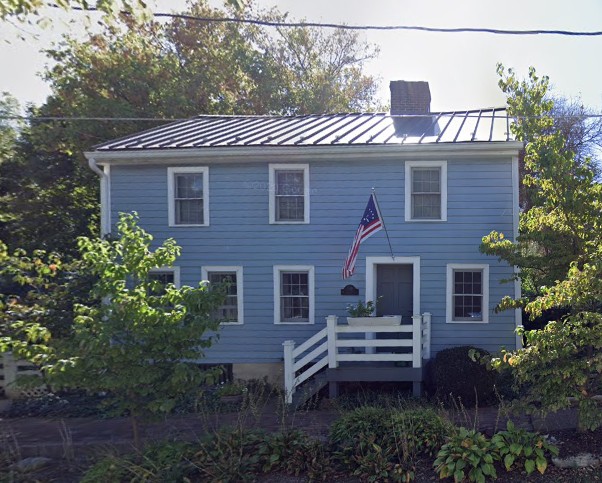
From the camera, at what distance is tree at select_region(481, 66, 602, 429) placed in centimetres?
599

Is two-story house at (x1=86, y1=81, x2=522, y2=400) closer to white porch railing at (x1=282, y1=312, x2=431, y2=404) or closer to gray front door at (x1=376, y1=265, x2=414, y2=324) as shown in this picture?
gray front door at (x1=376, y1=265, x2=414, y2=324)

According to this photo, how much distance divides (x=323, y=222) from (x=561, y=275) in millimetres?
4794

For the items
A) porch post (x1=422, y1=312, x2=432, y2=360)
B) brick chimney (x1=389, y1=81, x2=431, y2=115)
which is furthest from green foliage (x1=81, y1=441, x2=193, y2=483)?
brick chimney (x1=389, y1=81, x2=431, y2=115)

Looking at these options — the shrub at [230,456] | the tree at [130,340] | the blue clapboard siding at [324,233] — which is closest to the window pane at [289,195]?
the blue clapboard siding at [324,233]

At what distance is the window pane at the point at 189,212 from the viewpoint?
1162cm

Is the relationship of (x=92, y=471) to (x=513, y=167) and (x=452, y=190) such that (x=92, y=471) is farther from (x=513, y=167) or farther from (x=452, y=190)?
(x=513, y=167)

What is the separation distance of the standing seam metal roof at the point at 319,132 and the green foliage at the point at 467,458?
6.39 m

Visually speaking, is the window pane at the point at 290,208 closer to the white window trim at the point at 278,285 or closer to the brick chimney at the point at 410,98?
the white window trim at the point at 278,285

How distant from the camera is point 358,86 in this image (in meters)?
27.5

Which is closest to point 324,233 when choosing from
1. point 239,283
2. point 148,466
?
point 239,283

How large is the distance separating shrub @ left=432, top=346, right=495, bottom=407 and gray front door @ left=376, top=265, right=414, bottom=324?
1997 millimetres

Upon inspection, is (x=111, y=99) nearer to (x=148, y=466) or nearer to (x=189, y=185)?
(x=189, y=185)

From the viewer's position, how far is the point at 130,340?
6.20m

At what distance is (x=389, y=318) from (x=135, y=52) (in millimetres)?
15220
